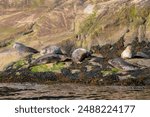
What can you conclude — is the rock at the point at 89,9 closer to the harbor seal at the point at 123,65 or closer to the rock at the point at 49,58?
the rock at the point at 49,58

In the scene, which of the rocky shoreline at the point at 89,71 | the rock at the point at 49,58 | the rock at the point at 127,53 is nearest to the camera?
the rocky shoreline at the point at 89,71

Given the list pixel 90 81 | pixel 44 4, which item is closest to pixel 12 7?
pixel 44 4

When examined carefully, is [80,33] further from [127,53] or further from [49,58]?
[127,53]

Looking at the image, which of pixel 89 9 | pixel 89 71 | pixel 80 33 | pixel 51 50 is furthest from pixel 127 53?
pixel 51 50

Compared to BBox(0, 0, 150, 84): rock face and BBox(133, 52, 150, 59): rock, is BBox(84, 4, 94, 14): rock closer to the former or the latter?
BBox(0, 0, 150, 84): rock face

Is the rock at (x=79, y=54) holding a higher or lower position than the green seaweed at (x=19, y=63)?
higher

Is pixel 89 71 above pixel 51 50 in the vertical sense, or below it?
below

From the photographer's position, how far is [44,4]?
10906 millimetres

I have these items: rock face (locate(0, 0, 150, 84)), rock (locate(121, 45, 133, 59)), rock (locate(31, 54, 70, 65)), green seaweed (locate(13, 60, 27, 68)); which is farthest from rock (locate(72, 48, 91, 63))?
green seaweed (locate(13, 60, 27, 68))

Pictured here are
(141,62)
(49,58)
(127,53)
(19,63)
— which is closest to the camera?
(141,62)

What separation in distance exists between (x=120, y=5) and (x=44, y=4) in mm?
1306

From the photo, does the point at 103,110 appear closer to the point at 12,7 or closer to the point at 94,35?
the point at 94,35

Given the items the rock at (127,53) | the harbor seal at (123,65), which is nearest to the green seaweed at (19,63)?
the harbor seal at (123,65)

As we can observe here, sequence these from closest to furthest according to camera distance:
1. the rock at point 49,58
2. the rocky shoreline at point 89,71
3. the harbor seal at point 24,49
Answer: the rocky shoreline at point 89,71 → the rock at point 49,58 → the harbor seal at point 24,49
